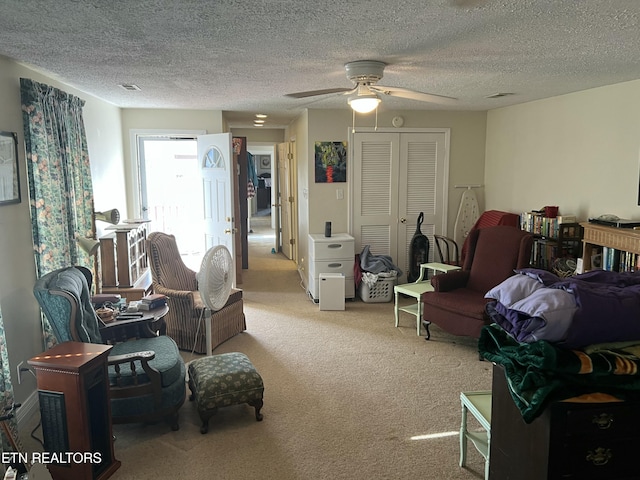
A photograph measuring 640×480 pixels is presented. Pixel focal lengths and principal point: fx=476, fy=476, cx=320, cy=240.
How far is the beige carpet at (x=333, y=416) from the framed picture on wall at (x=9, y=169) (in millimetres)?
1585

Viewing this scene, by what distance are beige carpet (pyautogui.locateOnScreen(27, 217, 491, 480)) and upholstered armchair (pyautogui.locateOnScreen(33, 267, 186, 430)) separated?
→ 0.18 m

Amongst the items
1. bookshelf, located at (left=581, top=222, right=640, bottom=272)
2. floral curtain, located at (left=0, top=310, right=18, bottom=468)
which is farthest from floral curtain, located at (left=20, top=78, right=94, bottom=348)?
bookshelf, located at (left=581, top=222, right=640, bottom=272)

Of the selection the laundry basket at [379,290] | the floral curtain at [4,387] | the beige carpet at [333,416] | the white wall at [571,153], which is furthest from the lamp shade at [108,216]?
the white wall at [571,153]

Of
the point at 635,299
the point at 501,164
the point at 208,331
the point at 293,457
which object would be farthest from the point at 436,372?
the point at 501,164

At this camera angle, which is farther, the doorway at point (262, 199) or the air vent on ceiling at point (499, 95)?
the doorway at point (262, 199)

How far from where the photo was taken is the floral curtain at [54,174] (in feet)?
10.4

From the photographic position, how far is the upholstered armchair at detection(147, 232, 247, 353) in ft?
13.5

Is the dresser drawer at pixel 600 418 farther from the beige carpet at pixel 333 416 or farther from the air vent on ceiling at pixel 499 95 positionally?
the air vent on ceiling at pixel 499 95

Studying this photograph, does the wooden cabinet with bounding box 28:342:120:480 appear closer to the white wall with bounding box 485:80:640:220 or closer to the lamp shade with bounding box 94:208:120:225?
the lamp shade with bounding box 94:208:120:225

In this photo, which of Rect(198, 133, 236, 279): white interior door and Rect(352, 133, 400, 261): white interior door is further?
Rect(352, 133, 400, 261): white interior door

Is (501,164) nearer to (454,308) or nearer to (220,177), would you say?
(454,308)

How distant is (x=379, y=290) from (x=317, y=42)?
3534 mm

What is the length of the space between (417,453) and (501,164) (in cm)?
409

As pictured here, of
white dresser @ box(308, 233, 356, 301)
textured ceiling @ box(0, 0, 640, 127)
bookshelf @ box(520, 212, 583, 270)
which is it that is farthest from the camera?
white dresser @ box(308, 233, 356, 301)
